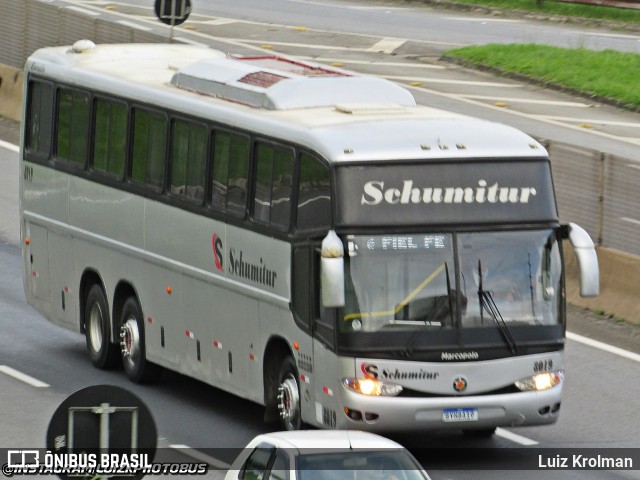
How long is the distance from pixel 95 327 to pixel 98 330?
83 mm

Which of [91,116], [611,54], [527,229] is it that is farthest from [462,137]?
[611,54]

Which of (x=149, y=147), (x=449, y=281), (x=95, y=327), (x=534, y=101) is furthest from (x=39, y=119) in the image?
(x=534, y=101)

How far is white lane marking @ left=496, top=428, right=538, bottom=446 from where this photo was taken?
54.1 feet

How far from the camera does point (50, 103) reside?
21422mm

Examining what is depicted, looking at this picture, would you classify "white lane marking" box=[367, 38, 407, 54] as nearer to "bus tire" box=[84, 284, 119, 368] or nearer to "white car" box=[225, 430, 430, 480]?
"bus tire" box=[84, 284, 119, 368]

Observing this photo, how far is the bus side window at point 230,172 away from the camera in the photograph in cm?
1689

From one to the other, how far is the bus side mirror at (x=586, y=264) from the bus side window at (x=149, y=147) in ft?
17.4

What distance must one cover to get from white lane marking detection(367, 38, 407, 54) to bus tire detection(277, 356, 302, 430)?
83.5ft

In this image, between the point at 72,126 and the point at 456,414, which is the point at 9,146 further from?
the point at 456,414

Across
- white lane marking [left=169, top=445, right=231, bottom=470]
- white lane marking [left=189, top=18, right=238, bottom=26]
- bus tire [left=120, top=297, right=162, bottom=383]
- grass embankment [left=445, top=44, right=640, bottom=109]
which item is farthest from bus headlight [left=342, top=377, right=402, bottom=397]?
white lane marking [left=189, top=18, right=238, bottom=26]

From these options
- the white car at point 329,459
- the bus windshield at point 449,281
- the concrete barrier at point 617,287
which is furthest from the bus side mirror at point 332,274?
the concrete barrier at point 617,287

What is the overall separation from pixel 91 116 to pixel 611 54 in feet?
69.8

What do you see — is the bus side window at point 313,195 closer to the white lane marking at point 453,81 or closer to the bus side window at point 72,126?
the bus side window at point 72,126

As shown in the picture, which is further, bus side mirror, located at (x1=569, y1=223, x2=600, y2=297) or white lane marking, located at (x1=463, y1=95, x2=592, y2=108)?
white lane marking, located at (x1=463, y1=95, x2=592, y2=108)
